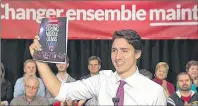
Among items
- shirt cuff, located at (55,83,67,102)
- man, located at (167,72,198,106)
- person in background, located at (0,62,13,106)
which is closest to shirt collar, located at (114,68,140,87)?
shirt cuff, located at (55,83,67,102)

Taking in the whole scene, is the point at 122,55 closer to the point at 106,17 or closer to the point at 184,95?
the point at 184,95

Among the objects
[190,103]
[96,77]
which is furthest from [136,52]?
[190,103]

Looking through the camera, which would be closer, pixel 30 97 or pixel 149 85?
pixel 149 85

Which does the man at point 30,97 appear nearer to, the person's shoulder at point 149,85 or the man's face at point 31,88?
the man's face at point 31,88

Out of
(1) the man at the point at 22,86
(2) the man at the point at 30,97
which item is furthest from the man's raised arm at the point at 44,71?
(1) the man at the point at 22,86

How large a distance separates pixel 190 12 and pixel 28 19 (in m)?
2.20

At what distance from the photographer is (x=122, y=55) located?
2207 millimetres

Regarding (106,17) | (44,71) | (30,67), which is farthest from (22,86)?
(44,71)

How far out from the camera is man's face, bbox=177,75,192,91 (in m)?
5.31

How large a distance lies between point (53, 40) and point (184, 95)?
3.33 metres

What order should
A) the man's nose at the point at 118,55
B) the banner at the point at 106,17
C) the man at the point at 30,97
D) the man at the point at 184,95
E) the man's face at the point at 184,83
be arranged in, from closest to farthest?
the man's nose at the point at 118,55 → the man at the point at 184,95 → the man's face at the point at 184,83 → the man at the point at 30,97 → the banner at the point at 106,17

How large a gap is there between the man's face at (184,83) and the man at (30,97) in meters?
1.57

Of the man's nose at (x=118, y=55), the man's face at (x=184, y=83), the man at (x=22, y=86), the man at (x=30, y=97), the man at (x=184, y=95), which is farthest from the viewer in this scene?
the man at (x=22, y=86)

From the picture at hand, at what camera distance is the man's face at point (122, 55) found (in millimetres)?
2201
